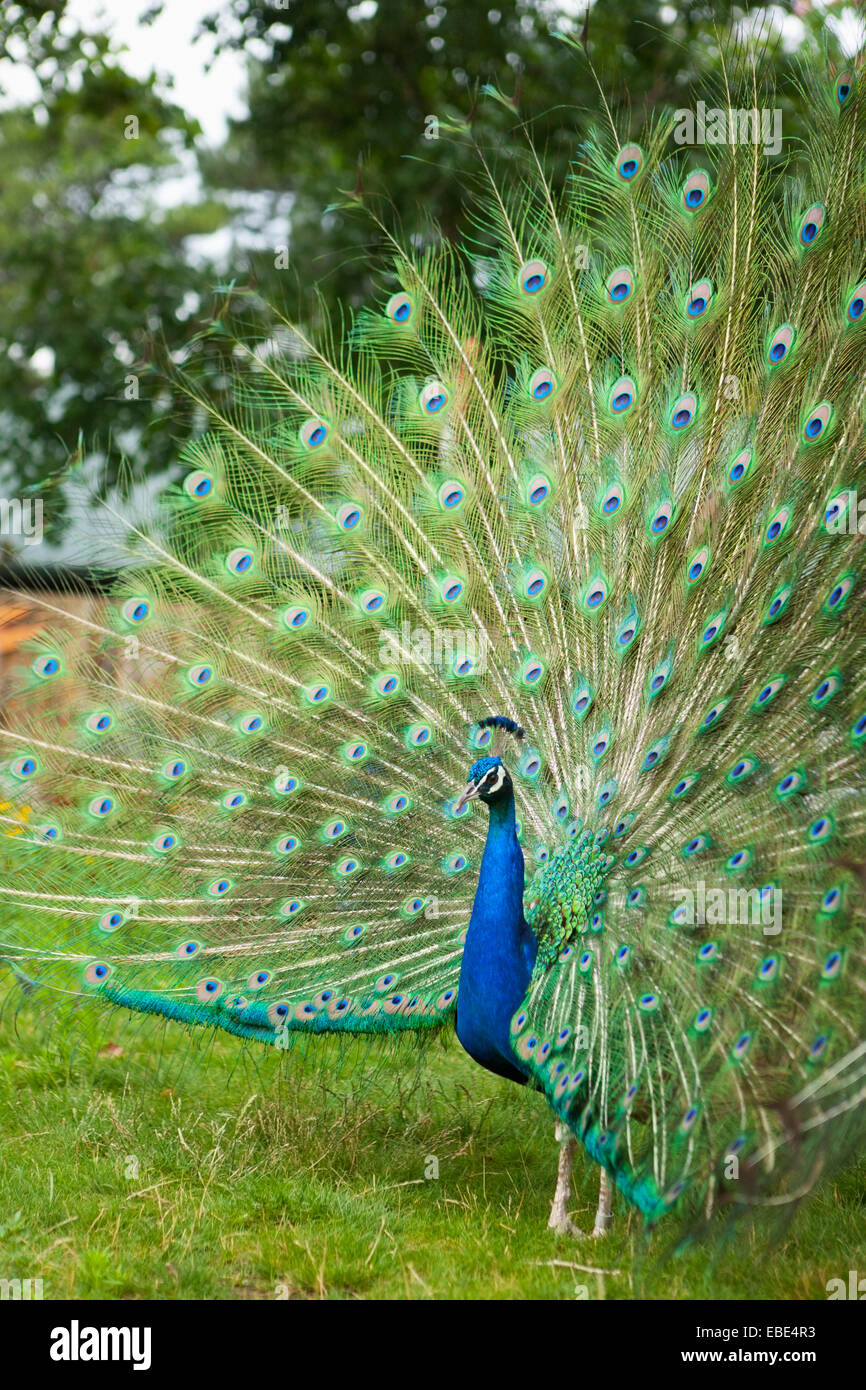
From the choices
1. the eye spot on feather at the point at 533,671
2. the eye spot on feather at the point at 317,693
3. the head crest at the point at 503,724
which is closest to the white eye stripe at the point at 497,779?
the head crest at the point at 503,724

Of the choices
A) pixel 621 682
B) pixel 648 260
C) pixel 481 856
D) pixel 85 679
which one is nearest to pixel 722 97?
pixel 648 260

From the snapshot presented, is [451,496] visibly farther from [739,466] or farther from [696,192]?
[696,192]

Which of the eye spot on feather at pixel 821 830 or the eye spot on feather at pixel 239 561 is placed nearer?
the eye spot on feather at pixel 821 830

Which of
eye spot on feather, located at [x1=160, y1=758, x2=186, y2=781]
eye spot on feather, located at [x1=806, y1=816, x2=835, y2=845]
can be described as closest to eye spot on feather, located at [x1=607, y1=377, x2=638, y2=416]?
eye spot on feather, located at [x1=806, y1=816, x2=835, y2=845]

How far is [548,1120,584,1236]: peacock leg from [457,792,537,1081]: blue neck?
27 cm

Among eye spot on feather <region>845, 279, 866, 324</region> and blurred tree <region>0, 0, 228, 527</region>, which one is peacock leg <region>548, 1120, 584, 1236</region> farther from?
blurred tree <region>0, 0, 228, 527</region>

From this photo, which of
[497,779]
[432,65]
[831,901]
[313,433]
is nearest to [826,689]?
[831,901]

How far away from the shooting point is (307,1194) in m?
3.96

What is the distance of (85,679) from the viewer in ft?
Result: 14.0

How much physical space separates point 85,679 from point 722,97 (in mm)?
2581

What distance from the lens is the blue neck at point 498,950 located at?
Result: 3.58 m

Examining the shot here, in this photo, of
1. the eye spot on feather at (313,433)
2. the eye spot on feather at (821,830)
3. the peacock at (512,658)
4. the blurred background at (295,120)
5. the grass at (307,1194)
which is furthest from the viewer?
the blurred background at (295,120)

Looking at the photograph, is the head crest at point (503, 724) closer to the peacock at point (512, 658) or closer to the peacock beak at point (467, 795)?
the peacock at point (512, 658)

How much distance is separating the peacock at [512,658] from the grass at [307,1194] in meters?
0.28
